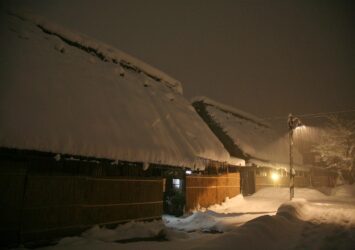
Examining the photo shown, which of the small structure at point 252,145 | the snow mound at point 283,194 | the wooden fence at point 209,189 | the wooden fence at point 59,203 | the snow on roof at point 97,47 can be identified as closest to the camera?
the wooden fence at point 59,203

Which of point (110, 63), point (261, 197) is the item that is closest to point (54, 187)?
point (110, 63)

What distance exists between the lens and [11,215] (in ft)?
24.4

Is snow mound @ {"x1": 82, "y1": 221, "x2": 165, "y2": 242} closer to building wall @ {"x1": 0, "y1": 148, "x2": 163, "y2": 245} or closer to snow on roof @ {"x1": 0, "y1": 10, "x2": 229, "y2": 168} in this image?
building wall @ {"x1": 0, "y1": 148, "x2": 163, "y2": 245}

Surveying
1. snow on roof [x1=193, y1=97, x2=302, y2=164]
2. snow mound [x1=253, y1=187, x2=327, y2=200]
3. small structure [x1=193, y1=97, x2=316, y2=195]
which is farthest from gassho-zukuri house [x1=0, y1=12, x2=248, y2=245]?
snow mound [x1=253, y1=187, x2=327, y2=200]

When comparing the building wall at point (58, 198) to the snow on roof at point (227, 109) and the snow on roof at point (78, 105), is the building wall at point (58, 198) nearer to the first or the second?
the snow on roof at point (78, 105)

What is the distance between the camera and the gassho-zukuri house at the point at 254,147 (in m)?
22.2

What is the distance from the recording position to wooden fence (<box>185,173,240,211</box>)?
53.9 feet

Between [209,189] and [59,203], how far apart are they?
11.2 metres

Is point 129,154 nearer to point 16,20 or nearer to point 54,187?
point 54,187

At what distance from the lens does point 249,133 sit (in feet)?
85.0

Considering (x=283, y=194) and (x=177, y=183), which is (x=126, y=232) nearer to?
(x=177, y=183)

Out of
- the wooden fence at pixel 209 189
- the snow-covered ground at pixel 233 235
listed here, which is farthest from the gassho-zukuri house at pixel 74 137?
the wooden fence at pixel 209 189

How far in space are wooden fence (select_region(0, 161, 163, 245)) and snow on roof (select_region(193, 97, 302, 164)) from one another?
1231cm

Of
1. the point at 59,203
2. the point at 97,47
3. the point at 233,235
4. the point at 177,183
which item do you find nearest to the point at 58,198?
the point at 59,203
